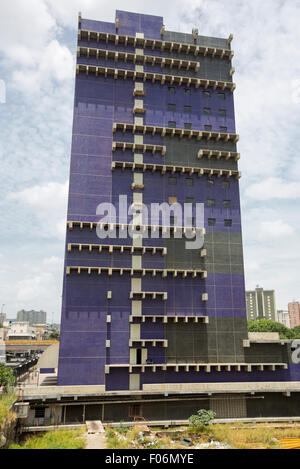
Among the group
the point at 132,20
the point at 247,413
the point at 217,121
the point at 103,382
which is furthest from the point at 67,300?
the point at 132,20

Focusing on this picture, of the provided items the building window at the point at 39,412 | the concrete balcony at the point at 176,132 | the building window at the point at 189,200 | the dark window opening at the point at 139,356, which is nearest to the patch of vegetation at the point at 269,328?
the building window at the point at 189,200

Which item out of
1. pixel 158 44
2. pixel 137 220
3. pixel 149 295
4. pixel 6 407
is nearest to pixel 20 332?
pixel 149 295

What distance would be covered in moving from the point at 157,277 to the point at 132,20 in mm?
41091

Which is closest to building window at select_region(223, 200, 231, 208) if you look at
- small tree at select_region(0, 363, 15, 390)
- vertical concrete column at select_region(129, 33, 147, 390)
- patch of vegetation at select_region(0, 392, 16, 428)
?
vertical concrete column at select_region(129, 33, 147, 390)

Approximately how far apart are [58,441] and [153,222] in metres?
28.6

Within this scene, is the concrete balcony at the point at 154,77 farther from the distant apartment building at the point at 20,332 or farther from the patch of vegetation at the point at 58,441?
the distant apartment building at the point at 20,332

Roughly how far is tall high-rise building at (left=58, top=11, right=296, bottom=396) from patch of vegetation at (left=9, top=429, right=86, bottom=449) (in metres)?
7.93

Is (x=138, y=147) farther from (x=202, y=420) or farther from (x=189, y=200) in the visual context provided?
(x=202, y=420)

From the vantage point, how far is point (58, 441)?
104 feet

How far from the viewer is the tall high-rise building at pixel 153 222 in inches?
1789

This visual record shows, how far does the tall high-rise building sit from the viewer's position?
149 feet

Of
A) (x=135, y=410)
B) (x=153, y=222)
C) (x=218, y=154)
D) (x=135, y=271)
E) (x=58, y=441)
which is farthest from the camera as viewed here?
(x=218, y=154)

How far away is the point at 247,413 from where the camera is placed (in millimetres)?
44562

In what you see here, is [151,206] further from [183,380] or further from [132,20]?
[132,20]
